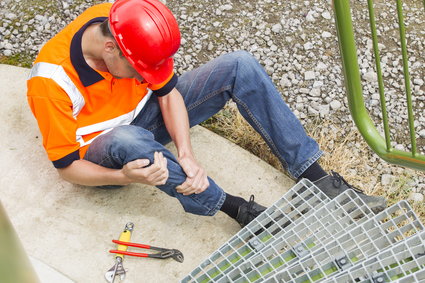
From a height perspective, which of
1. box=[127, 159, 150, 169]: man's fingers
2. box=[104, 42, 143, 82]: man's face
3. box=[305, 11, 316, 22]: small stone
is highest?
box=[104, 42, 143, 82]: man's face

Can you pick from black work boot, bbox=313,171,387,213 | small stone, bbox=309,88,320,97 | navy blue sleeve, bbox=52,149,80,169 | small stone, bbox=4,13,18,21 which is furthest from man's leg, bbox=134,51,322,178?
small stone, bbox=4,13,18,21

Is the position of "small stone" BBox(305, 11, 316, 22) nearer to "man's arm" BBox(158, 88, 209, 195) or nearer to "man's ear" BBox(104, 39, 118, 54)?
"man's arm" BBox(158, 88, 209, 195)

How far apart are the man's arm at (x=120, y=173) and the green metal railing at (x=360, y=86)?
855 mm

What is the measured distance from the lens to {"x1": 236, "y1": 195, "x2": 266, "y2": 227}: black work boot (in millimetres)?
2633

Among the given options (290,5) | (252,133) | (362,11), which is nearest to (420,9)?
(362,11)

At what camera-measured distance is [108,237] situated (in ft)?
8.71

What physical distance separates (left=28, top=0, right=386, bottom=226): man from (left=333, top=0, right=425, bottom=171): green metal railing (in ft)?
1.82

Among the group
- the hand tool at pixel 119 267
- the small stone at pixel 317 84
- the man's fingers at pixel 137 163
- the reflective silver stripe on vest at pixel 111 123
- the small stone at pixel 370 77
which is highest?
the reflective silver stripe on vest at pixel 111 123

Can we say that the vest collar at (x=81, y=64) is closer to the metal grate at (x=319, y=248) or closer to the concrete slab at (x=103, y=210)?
the concrete slab at (x=103, y=210)

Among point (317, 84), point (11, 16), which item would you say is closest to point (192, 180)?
point (317, 84)

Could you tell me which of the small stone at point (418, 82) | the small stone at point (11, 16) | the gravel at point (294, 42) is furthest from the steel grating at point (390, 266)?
the small stone at point (11, 16)

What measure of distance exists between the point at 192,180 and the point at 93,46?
0.73m

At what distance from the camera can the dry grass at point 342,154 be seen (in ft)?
10.4

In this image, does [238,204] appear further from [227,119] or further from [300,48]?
[300,48]
